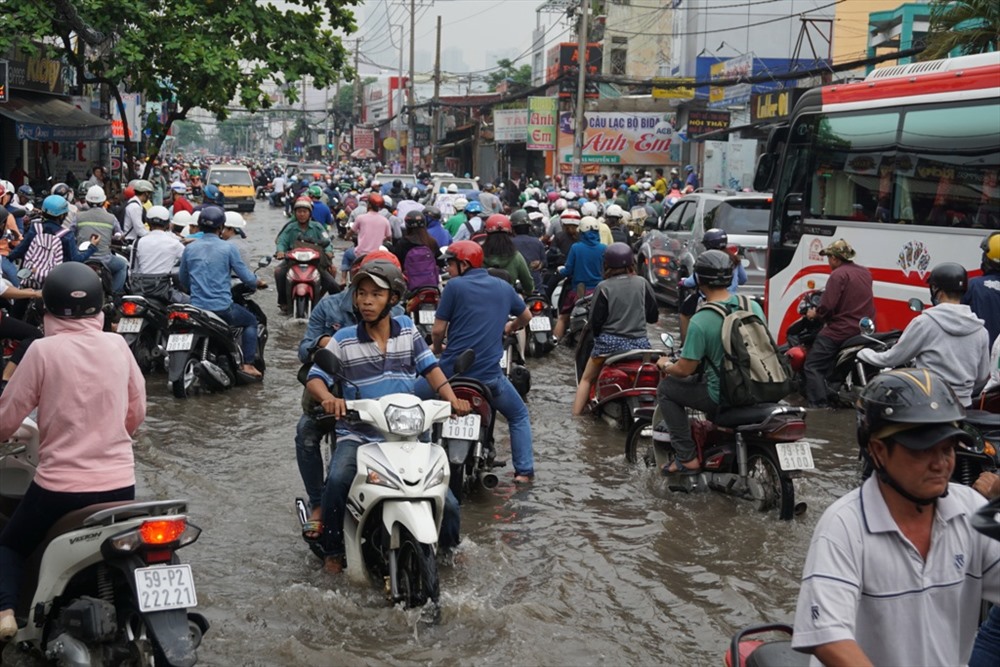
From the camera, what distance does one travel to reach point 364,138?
101062 millimetres

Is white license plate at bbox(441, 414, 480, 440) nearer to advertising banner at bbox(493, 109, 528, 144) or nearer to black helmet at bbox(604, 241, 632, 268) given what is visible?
black helmet at bbox(604, 241, 632, 268)

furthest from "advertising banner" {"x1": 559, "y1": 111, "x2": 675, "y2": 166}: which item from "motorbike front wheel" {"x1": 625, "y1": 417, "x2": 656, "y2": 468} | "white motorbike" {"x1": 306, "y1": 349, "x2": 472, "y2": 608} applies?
"white motorbike" {"x1": 306, "y1": 349, "x2": 472, "y2": 608}

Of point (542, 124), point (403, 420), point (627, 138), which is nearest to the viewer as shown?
point (403, 420)

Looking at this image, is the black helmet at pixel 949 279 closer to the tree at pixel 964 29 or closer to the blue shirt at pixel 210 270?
the blue shirt at pixel 210 270

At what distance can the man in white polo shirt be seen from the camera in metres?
2.87

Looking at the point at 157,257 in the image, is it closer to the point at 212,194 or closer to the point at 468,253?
the point at 468,253

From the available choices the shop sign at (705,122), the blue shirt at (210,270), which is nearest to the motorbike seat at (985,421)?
the blue shirt at (210,270)

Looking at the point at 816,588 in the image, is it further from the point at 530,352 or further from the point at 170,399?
the point at 530,352

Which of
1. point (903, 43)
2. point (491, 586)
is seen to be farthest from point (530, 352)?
point (903, 43)

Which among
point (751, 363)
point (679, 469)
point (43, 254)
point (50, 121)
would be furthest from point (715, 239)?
point (50, 121)

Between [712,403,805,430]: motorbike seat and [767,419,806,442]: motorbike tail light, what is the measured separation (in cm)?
8

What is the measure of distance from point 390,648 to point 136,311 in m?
7.11

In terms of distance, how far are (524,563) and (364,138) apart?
315 ft

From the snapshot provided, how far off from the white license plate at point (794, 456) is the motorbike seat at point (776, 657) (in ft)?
14.2
